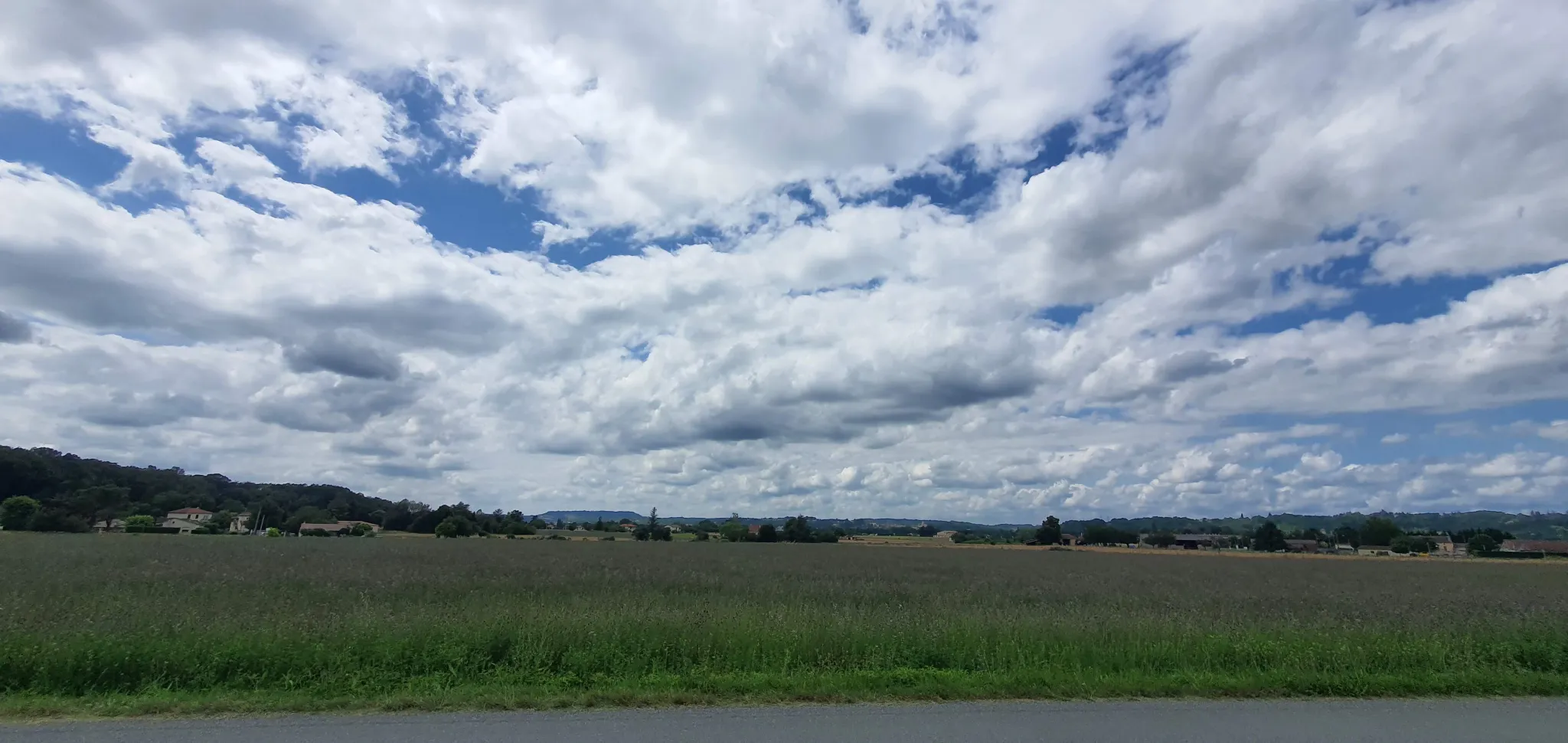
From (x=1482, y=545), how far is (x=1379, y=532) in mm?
22094

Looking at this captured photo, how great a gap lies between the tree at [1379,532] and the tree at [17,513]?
17233 cm

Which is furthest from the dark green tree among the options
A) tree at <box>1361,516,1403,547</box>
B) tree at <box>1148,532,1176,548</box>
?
tree at <box>1361,516,1403,547</box>

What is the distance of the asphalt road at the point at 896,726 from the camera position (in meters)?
7.37

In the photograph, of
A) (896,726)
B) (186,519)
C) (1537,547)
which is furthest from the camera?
(1537,547)

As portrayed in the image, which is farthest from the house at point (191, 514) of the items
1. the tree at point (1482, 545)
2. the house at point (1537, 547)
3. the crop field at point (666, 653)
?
the house at point (1537, 547)

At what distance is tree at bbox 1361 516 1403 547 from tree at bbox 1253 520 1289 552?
66.1ft

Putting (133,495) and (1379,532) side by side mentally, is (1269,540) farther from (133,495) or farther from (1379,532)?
(133,495)

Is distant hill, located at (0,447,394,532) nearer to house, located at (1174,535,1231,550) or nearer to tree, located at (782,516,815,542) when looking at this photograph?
tree, located at (782,516,815,542)

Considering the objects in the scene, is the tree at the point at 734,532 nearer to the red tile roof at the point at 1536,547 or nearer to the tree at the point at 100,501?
the tree at the point at 100,501

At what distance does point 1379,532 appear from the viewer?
13288 centimetres

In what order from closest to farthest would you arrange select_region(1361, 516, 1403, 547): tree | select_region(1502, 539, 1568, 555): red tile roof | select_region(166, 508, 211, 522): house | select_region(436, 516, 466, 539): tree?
select_region(436, 516, 466, 539): tree
select_region(166, 508, 211, 522): house
select_region(1502, 539, 1568, 555): red tile roof
select_region(1361, 516, 1403, 547): tree

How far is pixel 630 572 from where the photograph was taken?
110 ft

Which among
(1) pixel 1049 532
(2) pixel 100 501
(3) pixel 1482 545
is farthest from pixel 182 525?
(3) pixel 1482 545

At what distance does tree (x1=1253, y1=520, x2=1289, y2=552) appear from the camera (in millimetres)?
116725
